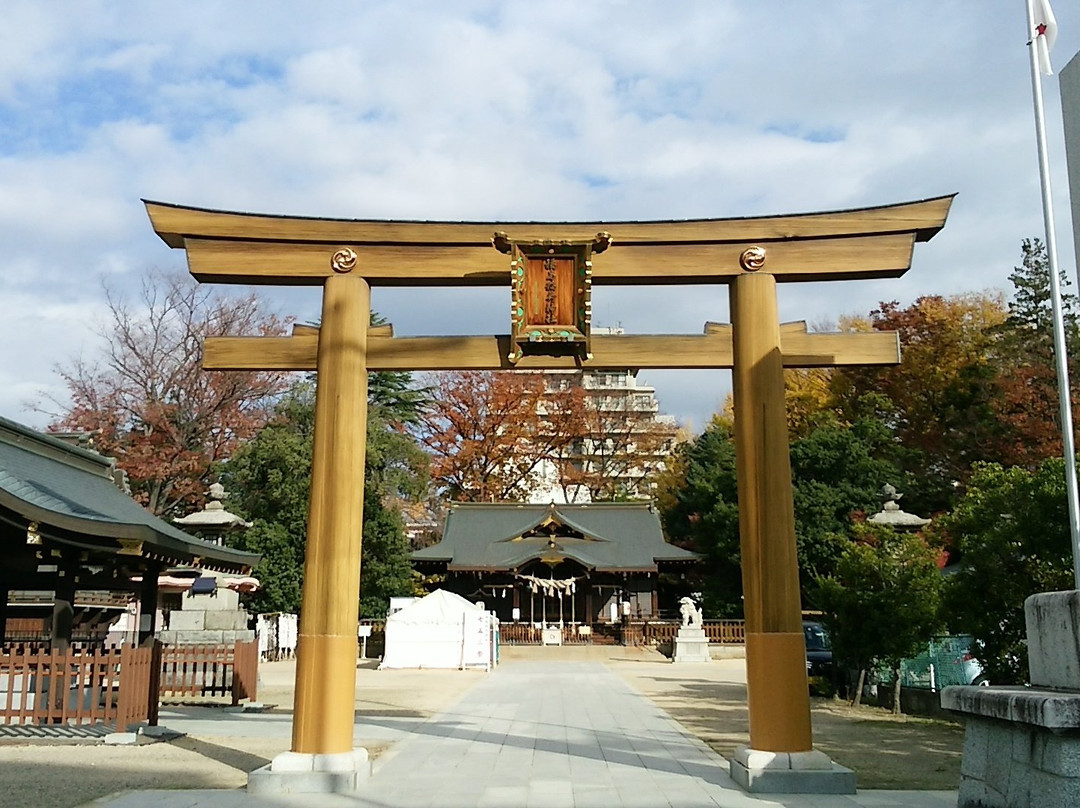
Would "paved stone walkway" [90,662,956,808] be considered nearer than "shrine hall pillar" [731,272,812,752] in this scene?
Yes

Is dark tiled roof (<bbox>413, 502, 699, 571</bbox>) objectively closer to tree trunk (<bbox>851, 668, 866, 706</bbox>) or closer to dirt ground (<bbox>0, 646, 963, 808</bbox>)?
dirt ground (<bbox>0, 646, 963, 808</bbox>)

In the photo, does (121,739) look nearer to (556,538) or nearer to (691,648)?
(691,648)

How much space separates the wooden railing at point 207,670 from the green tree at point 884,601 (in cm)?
1085

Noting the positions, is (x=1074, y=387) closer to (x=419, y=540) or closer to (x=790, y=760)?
(x=790, y=760)

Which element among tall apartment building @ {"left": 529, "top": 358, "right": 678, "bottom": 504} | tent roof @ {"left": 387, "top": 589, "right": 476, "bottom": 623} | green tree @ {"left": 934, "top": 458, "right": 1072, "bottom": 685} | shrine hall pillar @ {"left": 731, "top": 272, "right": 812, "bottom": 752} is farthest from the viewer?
tall apartment building @ {"left": 529, "top": 358, "right": 678, "bottom": 504}

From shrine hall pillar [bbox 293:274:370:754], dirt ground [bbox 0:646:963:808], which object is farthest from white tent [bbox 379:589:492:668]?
shrine hall pillar [bbox 293:274:370:754]

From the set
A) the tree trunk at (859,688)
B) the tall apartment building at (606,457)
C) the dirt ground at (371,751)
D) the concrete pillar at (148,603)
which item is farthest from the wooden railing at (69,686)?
the tall apartment building at (606,457)

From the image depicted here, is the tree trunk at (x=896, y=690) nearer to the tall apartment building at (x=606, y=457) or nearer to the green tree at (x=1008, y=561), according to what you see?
the green tree at (x=1008, y=561)

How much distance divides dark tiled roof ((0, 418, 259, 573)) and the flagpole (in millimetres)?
10565

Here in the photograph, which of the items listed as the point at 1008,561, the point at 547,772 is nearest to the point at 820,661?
the point at 1008,561

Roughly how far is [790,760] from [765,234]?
512 cm

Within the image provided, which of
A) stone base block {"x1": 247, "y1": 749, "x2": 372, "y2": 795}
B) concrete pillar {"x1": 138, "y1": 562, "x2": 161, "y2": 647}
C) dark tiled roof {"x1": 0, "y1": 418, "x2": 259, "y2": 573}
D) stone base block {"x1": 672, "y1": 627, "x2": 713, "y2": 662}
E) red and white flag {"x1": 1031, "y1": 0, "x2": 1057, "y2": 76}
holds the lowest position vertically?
stone base block {"x1": 672, "y1": 627, "x2": 713, "y2": 662}

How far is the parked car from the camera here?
19109mm

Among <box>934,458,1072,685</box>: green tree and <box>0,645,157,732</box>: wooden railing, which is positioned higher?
<box>934,458,1072,685</box>: green tree
